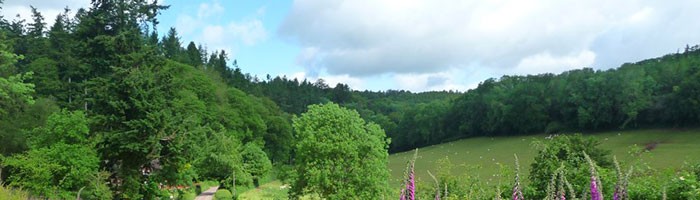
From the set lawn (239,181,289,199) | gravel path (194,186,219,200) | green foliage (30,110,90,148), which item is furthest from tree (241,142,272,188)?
green foliage (30,110,90,148)

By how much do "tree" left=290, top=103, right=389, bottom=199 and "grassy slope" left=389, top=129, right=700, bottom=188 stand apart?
9.59m

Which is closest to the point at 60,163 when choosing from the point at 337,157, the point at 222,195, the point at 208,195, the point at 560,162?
the point at 337,157

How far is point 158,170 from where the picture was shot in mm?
32938

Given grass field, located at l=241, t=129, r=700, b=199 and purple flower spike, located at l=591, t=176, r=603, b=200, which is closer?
purple flower spike, located at l=591, t=176, r=603, b=200

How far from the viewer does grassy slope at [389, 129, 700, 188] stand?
163 feet

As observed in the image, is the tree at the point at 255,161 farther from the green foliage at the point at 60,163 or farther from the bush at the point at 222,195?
the green foliage at the point at 60,163

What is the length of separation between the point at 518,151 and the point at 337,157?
155 feet

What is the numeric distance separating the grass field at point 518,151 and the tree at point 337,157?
33.5ft

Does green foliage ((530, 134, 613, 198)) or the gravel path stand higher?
green foliage ((530, 134, 613, 198))

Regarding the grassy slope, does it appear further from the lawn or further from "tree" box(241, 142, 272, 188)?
"tree" box(241, 142, 272, 188)

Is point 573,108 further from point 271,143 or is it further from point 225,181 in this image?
point 225,181

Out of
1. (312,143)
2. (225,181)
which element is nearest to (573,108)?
(225,181)

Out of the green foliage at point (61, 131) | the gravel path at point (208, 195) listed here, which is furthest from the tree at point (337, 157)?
the gravel path at point (208, 195)

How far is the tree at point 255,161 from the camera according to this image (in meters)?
59.8
